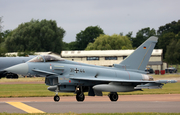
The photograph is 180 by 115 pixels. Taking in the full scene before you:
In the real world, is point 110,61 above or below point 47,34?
below

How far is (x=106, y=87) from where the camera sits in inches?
673

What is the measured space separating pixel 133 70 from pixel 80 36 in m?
118

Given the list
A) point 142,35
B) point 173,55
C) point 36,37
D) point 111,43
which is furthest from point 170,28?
point 36,37

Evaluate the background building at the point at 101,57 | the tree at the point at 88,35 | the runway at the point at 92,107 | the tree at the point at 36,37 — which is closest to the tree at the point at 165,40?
the tree at the point at 88,35

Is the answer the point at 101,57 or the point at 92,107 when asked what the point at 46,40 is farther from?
the point at 92,107

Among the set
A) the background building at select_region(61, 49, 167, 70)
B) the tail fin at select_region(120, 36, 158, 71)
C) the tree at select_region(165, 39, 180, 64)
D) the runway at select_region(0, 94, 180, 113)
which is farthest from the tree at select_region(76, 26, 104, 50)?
the runway at select_region(0, 94, 180, 113)

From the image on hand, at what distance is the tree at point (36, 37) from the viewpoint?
97562 millimetres

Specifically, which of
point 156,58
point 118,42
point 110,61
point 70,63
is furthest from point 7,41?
point 70,63

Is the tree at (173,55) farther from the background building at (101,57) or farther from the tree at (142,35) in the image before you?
the tree at (142,35)

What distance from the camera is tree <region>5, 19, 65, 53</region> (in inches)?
3841

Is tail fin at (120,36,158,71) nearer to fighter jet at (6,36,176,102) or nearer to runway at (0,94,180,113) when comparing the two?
fighter jet at (6,36,176,102)

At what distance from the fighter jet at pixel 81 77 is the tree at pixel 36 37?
3129 inches

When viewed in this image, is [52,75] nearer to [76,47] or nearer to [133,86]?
[133,86]

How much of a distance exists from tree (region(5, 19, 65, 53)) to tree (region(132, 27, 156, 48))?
42368mm
